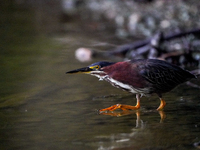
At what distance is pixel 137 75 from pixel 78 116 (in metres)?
1.03

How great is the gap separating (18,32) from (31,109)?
25.9ft

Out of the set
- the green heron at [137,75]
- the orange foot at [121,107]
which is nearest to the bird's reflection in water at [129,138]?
the orange foot at [121,107]

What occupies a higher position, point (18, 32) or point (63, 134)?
point (18, 32)

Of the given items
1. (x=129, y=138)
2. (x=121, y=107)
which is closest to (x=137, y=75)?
(x=121, y=107)

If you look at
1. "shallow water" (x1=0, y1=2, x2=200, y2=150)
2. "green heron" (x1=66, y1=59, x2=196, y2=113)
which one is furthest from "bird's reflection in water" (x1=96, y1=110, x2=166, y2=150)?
"green heron" (x1=66, y1=59, x2=196, y2=113)

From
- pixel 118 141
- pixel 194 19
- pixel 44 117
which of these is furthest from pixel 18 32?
pixel 118 141

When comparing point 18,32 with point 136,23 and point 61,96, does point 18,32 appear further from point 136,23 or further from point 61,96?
point 61,96

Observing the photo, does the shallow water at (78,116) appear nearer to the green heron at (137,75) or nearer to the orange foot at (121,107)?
the orange foot at (121,107)

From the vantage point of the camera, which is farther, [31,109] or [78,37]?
[78,37]

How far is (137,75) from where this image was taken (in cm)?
597

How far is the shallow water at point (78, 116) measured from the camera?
4.84m

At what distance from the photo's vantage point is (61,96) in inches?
278

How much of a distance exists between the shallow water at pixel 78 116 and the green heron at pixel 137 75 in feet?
1.04

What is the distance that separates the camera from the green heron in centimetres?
595
